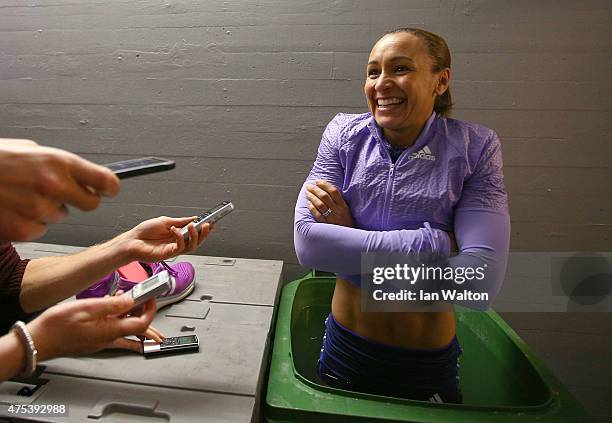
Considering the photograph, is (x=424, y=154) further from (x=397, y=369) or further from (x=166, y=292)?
(x=166, y=292)

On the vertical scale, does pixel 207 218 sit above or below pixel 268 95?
below

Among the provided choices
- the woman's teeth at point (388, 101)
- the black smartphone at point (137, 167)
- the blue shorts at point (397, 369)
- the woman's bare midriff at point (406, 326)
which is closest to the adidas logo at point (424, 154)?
the woman's teeth at point (388, 101)

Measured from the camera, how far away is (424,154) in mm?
943

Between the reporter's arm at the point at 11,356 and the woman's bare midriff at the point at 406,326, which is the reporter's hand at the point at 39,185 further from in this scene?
the woman's bare midriff at the point at 406,326

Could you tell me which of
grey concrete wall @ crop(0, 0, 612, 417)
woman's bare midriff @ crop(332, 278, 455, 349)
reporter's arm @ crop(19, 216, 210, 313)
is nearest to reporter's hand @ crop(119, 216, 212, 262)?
reporter's arm @ crop(19, 216, 210, 313)

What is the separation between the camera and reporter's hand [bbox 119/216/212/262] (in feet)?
2.90

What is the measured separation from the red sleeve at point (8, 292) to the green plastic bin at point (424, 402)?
2.12 feet

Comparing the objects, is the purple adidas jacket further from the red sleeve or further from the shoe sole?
the red sleeve

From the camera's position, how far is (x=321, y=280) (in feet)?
4.81

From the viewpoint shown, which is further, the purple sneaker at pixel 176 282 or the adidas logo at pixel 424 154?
the purple sneaker at pixel 176 282

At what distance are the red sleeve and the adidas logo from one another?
1.03 metres

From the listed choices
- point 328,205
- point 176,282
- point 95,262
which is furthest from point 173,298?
point 328,205

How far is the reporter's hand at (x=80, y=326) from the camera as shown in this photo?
0.54 meters

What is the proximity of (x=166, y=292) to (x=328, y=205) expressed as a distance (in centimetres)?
54
